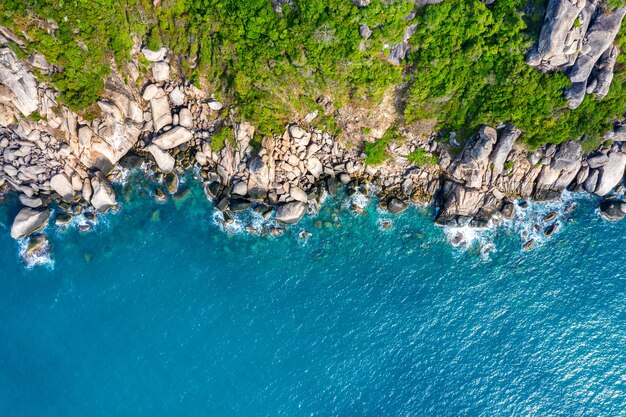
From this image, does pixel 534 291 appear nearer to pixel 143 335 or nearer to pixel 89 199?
pixel 143 335

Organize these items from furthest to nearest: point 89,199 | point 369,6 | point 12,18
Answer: point 89,199 < point 12,18 < point 369,6

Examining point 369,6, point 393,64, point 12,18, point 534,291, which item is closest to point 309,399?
point 534,291

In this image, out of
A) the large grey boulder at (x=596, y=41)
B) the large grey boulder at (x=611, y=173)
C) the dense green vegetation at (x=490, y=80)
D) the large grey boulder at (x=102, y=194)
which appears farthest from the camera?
the large grey boulder at (x=102, y=194)

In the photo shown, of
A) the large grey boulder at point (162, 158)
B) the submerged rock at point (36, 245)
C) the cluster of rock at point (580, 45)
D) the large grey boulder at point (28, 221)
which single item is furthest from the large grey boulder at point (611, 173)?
the submerged rock at point (36, 245)

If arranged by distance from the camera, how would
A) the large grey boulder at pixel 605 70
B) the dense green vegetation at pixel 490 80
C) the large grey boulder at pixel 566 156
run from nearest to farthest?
the dense green vegetation at pixel 490 80 < the large grey boulder at pixel 605 70 < the large grey boulder at pixel 566 156

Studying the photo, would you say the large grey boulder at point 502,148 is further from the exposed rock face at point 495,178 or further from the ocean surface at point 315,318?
the ocean surface at point 315,318
